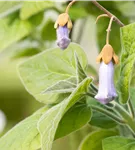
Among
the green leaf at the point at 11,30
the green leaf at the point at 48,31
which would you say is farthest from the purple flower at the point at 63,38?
the green leaf at the point at 48,31

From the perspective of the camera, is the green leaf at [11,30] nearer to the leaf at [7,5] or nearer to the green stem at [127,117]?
the leaf at [7,5]

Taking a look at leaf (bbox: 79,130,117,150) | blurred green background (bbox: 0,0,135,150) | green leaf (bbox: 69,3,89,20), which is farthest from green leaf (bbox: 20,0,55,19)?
leaf (bbox: 79,130,117,150)

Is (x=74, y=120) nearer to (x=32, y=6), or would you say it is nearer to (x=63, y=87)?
(x=63, y=87)

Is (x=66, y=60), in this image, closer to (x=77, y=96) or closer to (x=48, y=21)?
(x=77, y=96)

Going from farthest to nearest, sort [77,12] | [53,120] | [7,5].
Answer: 1. [77,12]
2. [7,5]
3. [53,120]

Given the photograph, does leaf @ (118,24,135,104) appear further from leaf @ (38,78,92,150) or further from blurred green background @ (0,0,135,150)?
blurred green background @ (0,0,135,150)

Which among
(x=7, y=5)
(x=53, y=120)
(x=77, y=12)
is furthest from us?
(x=77, y=12)

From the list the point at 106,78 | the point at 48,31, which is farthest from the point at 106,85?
the point at 48,31

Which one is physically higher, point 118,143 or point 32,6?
point 32,6
